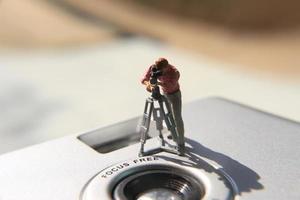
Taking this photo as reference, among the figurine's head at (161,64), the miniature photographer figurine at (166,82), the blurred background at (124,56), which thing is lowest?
the blurred background at (124,56)

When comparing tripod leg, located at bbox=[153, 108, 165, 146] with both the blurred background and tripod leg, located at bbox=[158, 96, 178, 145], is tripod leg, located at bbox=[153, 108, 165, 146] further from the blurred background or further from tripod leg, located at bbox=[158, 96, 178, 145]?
the blurred background

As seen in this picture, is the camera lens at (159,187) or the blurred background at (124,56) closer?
the camera lens at (159,187)

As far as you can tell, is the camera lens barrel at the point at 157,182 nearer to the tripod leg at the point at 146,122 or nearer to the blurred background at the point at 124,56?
the tripod leg at the point at 146,122

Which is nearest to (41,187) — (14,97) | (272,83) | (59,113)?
(59,113)

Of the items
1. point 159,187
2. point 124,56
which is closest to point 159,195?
point 159,187

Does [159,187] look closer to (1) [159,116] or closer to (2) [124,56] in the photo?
(1) [159,116]

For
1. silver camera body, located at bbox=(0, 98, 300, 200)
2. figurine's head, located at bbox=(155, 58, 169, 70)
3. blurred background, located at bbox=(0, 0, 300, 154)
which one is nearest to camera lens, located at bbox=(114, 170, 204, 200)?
silver camera body, located at bbox=(0, 98, 300, 200)

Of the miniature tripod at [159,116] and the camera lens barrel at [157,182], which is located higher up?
the miniature tripod at [159,116]

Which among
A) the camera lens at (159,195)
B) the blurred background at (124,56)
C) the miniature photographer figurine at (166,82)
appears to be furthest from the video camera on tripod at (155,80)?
the blurred background at (124,56)
